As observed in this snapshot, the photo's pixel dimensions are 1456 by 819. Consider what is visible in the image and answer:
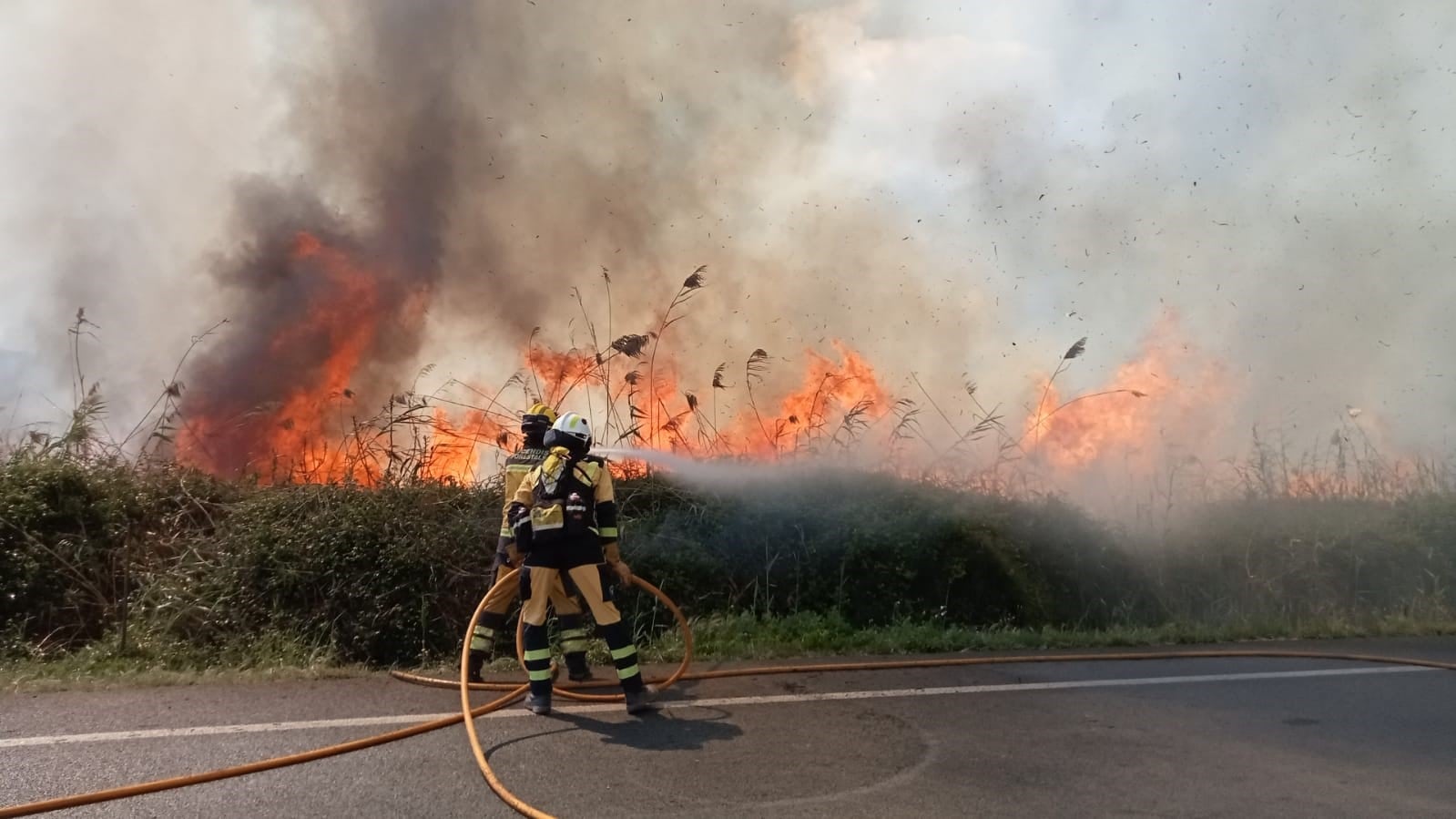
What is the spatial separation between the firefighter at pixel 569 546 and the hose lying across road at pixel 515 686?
0.93 ft

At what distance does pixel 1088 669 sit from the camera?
22.3 ft

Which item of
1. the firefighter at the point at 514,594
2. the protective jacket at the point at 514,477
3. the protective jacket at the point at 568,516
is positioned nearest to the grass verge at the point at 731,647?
the firefighter at the point at 514,594

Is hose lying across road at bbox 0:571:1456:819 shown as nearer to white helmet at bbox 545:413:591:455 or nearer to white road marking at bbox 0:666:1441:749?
white road marking at bbox 0:666:1441:749

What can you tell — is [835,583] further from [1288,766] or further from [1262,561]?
[1262,561]

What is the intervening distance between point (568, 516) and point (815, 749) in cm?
194

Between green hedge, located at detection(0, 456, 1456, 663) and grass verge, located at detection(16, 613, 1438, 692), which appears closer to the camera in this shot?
grass verge, located at detection(16, 613, 1438, 692)

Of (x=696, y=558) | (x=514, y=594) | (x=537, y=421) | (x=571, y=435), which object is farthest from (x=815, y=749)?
(x=696, y=558)

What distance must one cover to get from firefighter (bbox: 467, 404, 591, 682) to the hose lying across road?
0.10 meters

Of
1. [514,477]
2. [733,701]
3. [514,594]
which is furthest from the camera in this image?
[514,594]

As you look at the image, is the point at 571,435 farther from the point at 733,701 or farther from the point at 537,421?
the point at 733,701

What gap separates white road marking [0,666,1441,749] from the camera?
4945mm

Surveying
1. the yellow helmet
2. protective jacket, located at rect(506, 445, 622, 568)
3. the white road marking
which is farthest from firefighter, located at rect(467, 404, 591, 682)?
the white road marking

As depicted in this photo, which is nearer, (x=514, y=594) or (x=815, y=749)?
(x=815, y=749)

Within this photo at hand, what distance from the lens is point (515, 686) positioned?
6.06 meters
